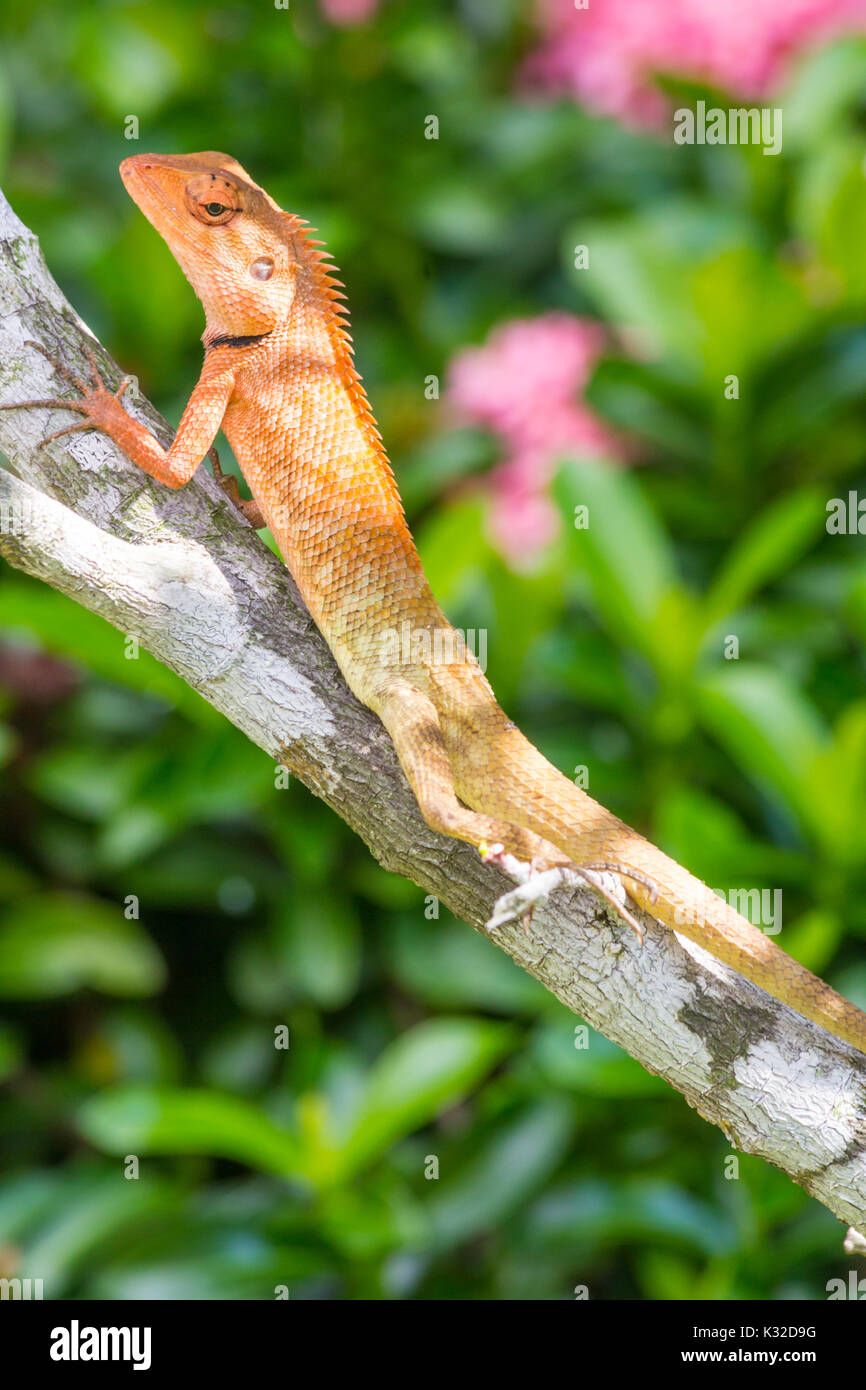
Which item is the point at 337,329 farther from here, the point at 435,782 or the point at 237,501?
the point at 435,782

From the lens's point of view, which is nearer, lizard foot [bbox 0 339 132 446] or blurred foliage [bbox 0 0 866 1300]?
lizard foot [bbox 0 339 132 446]

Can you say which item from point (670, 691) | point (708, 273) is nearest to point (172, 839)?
point (670, 691)

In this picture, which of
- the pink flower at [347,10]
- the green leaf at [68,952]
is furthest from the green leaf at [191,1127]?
the pink flower at [347,10]

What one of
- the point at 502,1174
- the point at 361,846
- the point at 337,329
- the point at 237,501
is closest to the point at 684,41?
the point at 361,846

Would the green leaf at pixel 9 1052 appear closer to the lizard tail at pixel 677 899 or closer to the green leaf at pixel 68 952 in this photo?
the green leaf at pixel 68 952

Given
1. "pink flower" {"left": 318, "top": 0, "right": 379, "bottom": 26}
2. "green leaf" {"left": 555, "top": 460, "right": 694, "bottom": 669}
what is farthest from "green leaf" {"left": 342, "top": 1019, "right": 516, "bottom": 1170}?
"pink flower" {"left": 318, "top": 0, "right": 379, "bottom": 26}

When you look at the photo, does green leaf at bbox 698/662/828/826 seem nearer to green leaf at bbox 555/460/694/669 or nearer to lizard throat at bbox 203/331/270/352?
green leaf at bbox 555/460/694/669
